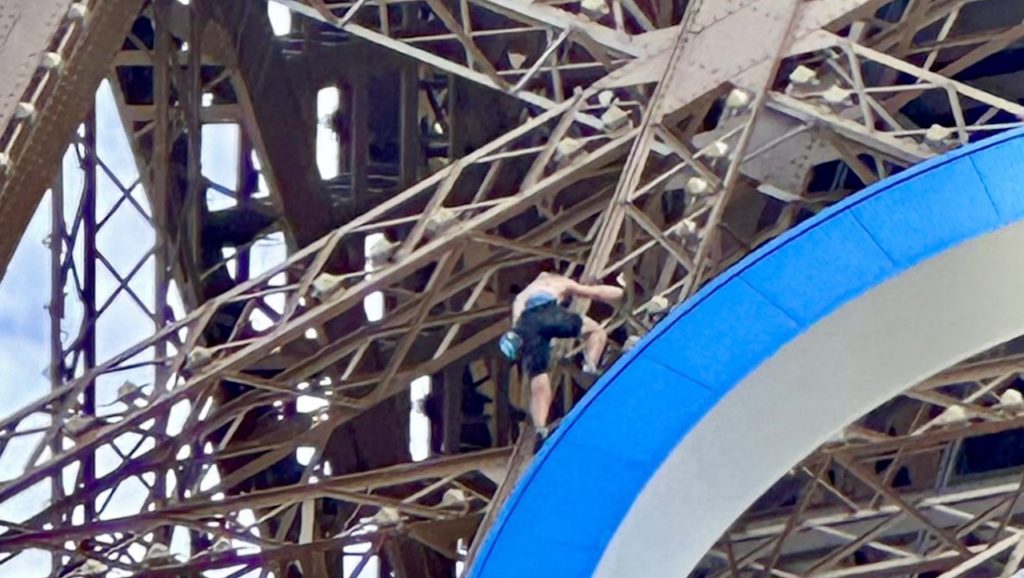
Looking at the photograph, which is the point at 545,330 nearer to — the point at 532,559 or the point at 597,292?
the point at 597,292

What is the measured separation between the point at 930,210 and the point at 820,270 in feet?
2.79

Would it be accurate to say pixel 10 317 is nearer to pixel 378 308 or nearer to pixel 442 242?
pixel 378 308

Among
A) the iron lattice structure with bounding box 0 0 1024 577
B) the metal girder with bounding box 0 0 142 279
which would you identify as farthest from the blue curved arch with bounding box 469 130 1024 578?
the metal girder with bounding box 0 0 142 279

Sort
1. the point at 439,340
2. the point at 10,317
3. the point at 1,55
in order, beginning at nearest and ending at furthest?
the point at 1,55 < the point at 439,340 < the point at 10,317

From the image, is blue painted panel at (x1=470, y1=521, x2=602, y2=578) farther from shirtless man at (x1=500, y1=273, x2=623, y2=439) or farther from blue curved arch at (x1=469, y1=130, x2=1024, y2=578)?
shirtless man at (x1=500, y1=273, x2=623, y2=439)

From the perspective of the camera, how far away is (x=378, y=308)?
102 feet

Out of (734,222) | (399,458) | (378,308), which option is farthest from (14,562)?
(734,222)

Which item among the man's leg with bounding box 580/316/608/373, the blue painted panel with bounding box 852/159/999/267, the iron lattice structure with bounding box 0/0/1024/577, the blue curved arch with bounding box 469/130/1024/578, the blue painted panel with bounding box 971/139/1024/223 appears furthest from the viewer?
the iron lattice structure with bounding box 0/0/1024/577

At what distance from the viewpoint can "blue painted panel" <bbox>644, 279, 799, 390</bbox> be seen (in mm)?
16922

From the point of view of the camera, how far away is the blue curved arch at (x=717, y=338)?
16641 millimetres

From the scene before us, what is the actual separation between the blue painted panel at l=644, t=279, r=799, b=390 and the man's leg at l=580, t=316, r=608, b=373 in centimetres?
130

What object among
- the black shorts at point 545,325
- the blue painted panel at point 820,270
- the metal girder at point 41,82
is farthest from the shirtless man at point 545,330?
the metal girder at point 41,82

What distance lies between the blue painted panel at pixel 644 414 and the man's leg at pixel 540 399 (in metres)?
1.10

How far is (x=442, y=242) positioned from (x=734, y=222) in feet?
19.3
